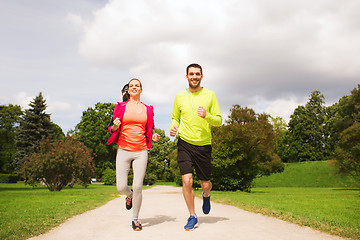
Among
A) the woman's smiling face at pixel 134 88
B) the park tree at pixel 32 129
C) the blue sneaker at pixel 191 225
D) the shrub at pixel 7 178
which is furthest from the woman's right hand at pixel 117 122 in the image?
the shrub at pixel 7 178

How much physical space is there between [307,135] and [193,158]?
60.6 m

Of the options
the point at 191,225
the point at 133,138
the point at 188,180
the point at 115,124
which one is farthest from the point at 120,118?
the point at 191,225

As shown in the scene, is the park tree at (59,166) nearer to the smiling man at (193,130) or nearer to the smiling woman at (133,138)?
the smiling woman at (133,138)

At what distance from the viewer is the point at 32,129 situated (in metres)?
35.6

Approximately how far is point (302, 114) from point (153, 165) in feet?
104

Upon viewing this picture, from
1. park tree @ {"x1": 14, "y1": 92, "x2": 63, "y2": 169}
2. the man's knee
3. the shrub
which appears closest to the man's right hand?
the man's knee

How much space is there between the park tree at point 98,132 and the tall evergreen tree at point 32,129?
871 cm

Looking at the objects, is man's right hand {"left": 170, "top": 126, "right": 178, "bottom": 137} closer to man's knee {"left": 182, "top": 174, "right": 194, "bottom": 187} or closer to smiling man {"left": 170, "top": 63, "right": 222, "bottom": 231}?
smiling man {"left": 170, "top": 63, "right": 222, "bottom": 231}

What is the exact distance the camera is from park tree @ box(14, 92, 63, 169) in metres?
34.2

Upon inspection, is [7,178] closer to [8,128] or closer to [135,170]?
[8,128]

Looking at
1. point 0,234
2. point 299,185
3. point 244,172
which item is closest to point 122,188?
point 0,234

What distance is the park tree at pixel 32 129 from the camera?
112 ft

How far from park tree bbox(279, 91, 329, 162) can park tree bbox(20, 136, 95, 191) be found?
159 ft

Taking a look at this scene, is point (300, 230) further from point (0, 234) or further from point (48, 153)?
point (48, 153)
